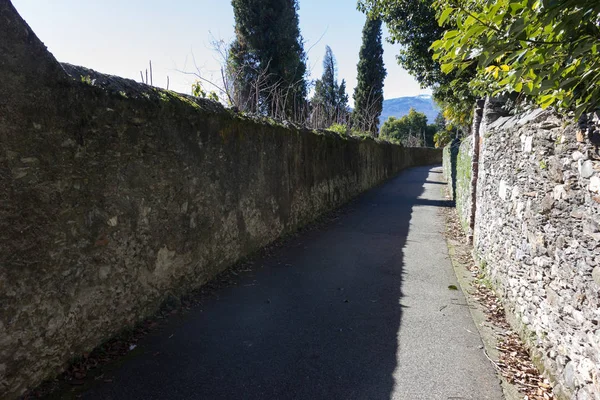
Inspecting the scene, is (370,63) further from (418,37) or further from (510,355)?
(510,355)

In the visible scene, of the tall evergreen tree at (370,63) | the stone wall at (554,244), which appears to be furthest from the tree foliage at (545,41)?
the tall evergreen tree at (370,63)

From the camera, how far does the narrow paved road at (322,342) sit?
3137 mm

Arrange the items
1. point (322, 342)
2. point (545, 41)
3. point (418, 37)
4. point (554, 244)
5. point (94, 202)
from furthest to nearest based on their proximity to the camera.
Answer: point (418, 37) < point (322, 342) < point (94, 202) < point (554, 244) < point (545, 41)

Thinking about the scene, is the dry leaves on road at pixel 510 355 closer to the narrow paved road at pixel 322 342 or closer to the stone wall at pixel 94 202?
the narrow paved road at pixel 322 342

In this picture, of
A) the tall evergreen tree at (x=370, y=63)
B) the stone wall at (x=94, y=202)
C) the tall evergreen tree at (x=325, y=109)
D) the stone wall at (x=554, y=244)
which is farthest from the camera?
the tall evergreen tree at (x=370, y=63)

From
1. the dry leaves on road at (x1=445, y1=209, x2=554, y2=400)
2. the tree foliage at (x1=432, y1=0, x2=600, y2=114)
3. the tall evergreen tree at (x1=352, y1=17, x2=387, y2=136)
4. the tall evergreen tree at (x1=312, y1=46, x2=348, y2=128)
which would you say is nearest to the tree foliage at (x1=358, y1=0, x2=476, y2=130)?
the tall evergreen tree at (x1=312, y1=46, x2=348, y2=128)

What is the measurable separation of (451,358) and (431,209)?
983 cm

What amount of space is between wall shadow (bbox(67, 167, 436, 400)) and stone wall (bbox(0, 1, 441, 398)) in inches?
19.5

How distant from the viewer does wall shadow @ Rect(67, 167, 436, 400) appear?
3.13m

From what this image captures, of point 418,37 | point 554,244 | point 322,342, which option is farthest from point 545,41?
point 418,37

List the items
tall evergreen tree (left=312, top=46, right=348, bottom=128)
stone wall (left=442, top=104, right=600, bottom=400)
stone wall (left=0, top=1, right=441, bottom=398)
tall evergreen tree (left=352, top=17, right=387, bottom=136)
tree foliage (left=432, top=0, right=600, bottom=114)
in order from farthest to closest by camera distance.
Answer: tall evergreen tree (left=352, top=17, right=387, bottom=136), tall evergreen tree (left=312, top=46, right=348, bottom=128), stone wall (left=0, top=1, right=441, bottom=398), stone wall (left=442, top=104, right=600, bottom=400), tree foliage (left=432, top=0, right=600, bottom=114)

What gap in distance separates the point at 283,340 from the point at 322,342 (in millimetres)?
387

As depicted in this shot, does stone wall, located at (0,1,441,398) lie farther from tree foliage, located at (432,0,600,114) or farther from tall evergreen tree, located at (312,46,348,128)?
tall evergreen tree, located at (312,46,348,128)

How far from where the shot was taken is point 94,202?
3.48m
